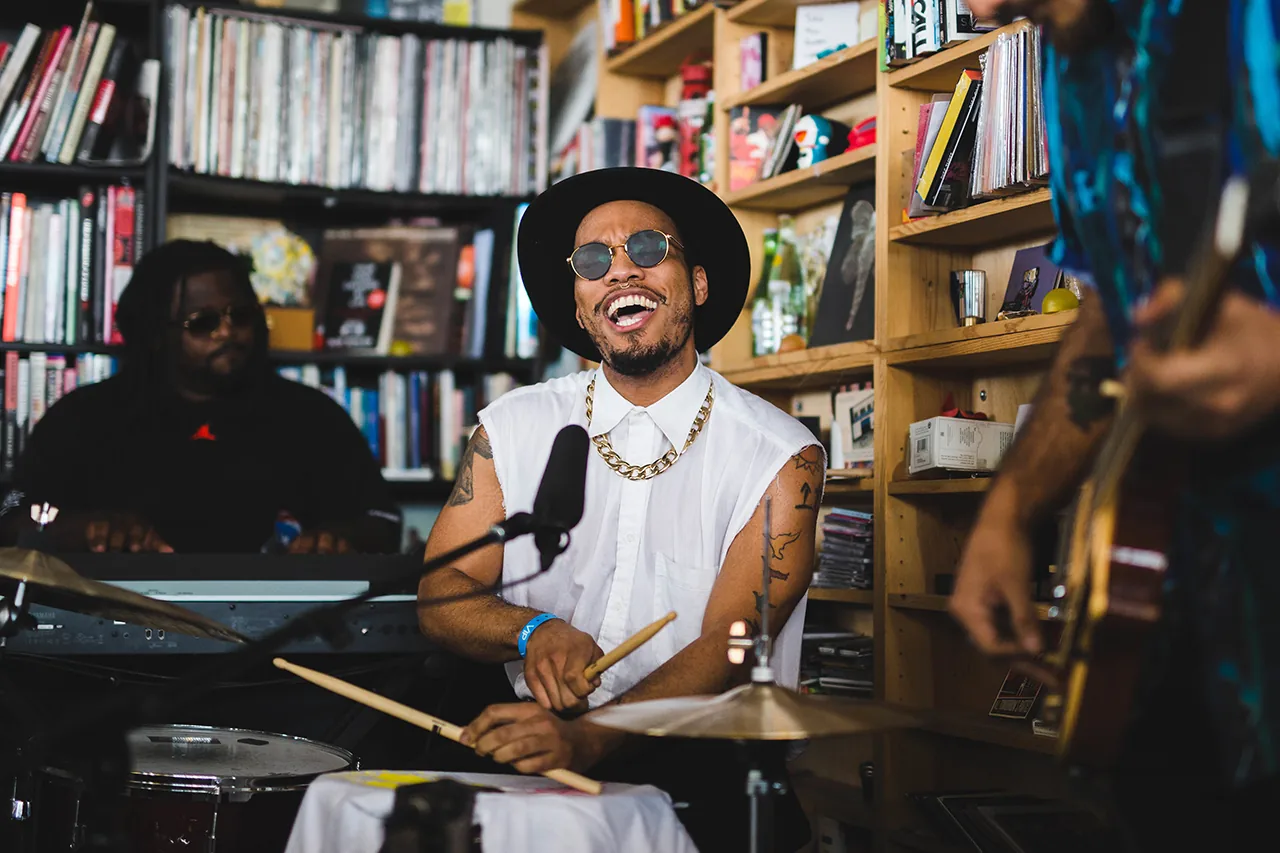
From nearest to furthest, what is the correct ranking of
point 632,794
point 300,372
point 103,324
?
point 632,794 < point 103,324 < point 300,372

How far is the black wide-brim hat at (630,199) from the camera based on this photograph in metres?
2.40

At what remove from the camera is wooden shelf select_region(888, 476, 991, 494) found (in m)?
2.53

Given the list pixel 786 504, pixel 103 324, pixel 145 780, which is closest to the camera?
pixel 145 780

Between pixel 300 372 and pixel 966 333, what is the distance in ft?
6.92

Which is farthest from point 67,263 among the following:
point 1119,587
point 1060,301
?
point 1119,587

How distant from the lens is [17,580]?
1.76 meters

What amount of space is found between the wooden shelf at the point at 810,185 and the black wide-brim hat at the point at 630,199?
1.89 feet

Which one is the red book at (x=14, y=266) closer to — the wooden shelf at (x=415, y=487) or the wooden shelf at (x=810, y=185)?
the wooden shelf at (x=415, y=487)

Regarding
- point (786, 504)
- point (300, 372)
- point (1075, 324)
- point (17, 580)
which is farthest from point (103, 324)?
point (1075, 324)

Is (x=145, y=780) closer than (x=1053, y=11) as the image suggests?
No

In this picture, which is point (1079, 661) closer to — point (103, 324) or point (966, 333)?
point (966, 333)

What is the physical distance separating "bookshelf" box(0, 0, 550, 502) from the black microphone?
2493mm

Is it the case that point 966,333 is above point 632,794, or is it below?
above

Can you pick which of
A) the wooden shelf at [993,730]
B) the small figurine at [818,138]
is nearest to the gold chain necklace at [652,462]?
the wooden shelf at [993,730]
